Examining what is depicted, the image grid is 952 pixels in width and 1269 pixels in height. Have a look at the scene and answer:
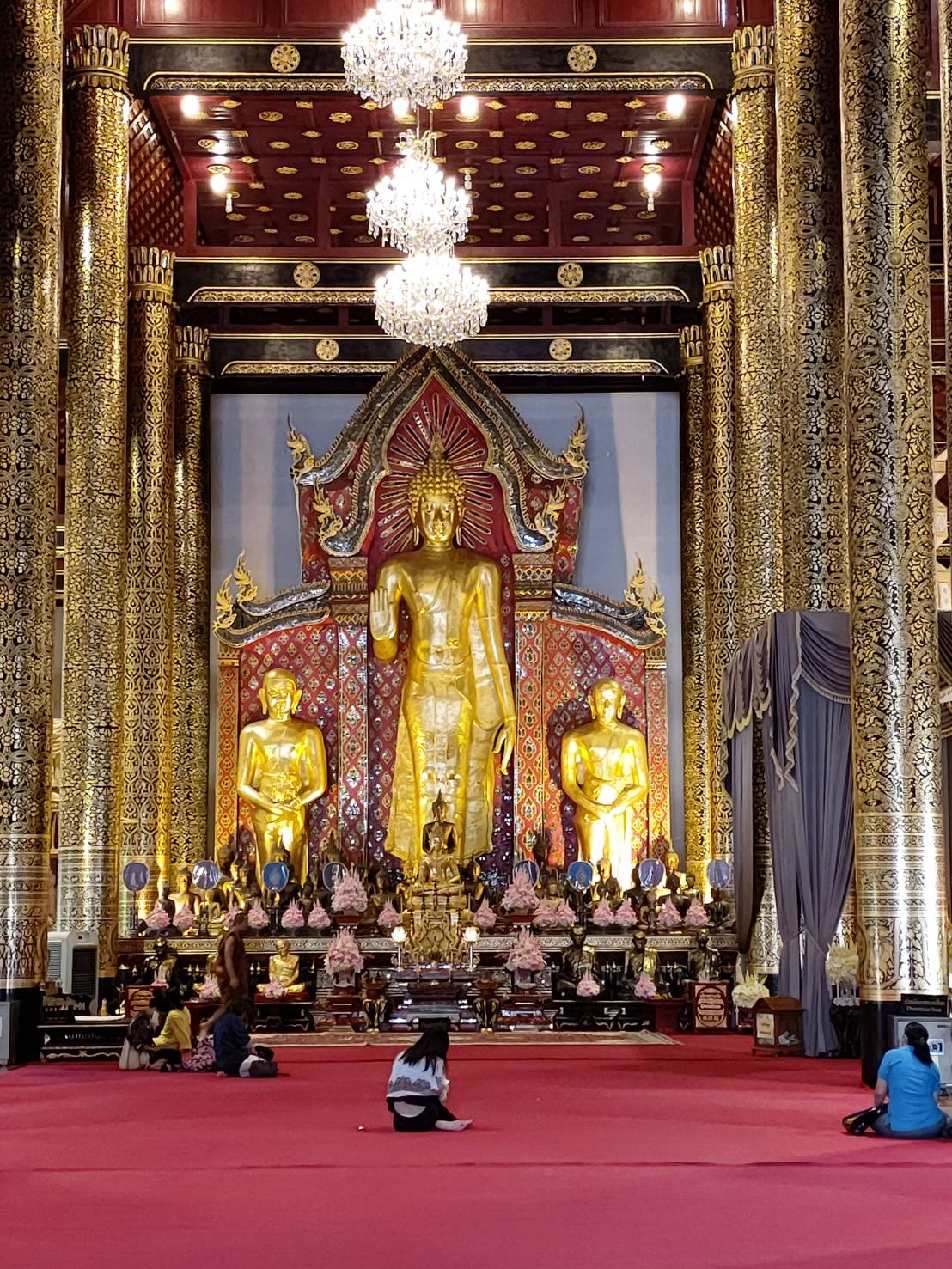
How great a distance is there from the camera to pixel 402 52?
13.6 meters

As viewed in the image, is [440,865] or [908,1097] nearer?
[908,1097]

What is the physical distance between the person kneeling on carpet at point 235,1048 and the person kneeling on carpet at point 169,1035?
551 millimetres

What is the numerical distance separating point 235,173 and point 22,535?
8.59 m

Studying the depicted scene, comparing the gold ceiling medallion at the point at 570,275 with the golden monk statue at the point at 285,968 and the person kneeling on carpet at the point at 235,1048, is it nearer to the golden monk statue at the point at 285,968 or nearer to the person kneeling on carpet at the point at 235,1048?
the golden monk statue at the point at 285,968

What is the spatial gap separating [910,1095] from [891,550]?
11.7 feet

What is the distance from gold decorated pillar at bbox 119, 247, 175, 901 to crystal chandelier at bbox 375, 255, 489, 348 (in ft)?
11.7

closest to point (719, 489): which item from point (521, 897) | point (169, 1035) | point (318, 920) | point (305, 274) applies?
point (521, 897)

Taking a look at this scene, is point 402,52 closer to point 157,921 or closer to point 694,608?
point 157,921

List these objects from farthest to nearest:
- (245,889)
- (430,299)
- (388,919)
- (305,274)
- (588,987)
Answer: (305,274), (245,889), (388,919), (588,987), (430,299)

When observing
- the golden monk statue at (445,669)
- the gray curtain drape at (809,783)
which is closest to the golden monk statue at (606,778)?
the golden monk statue at (445,669)

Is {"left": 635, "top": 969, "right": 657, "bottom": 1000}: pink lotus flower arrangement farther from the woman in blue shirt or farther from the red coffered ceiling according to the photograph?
the woman in blue shirt

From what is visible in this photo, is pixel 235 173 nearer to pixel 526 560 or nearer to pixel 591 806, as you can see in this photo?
pixel 526 560

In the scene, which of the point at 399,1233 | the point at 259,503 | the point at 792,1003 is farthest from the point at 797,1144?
the point at 259,503

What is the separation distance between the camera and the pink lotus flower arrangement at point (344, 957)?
15773 millimetres
